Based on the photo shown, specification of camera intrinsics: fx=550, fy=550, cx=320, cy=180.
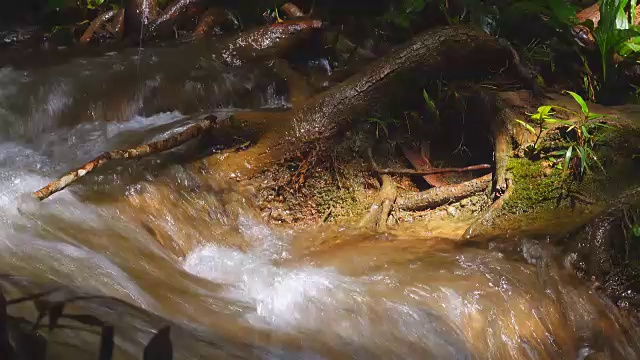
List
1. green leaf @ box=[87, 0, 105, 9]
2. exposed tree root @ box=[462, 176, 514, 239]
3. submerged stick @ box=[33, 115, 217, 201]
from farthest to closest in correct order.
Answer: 1. green leaf @ box=[87, 0, 105, 9]
2. exposed tree root @ box=[462, 176, 514, 239]
3. submerged stick @ box=[33, 115, 217, 201]

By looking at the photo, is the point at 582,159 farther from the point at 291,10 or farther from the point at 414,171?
the point at 291,10

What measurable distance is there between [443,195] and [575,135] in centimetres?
82

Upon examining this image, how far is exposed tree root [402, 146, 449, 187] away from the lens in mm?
3432

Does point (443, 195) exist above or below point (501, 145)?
→ below

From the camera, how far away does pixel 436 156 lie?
143 inches

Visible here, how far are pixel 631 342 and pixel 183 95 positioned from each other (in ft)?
9.56

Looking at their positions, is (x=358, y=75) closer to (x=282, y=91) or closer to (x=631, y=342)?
(x=282, y=91)

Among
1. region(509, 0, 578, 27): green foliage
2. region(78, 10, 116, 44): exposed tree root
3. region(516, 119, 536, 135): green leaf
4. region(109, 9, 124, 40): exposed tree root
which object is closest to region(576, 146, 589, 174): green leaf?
region(516, 119, 536, 135): green leaf

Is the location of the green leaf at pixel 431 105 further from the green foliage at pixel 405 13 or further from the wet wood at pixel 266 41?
the wet wood at pixel 266 41

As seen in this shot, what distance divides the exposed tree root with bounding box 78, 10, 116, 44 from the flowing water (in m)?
1.05

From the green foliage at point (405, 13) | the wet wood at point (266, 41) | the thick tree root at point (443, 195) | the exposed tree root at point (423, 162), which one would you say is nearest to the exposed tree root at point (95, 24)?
the wet wood at point (266, 41)

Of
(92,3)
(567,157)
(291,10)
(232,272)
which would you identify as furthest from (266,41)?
(567,157)

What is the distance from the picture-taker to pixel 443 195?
320 centimetres

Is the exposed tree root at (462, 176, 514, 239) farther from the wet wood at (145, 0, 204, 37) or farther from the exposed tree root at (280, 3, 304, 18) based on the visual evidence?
the wet wood at (145, 0, 204, 37)
